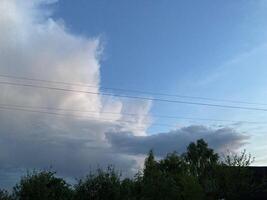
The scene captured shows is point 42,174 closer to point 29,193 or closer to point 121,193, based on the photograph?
point 29,193

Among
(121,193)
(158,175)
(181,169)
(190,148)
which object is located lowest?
(121,193)

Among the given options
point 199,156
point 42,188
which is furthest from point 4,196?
point 199,156

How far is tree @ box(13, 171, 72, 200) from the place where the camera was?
55250 millimetres

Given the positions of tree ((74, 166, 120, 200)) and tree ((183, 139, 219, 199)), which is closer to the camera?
tree ((74, 166, 120, 200))

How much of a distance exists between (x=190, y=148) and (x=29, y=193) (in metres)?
62.5

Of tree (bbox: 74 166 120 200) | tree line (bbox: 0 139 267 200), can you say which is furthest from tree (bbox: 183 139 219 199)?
tree (bbox: 74 166 120 200)

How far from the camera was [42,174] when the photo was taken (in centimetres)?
5781

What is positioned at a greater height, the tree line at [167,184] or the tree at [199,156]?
the tree at [199,156]

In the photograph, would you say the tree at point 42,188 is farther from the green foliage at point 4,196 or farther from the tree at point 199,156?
the tree at point 199,156

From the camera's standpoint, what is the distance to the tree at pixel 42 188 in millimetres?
55250

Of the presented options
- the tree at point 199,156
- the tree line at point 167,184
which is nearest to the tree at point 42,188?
the tree line at point 167,184

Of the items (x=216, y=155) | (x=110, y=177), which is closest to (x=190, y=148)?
(x=216, y=155)

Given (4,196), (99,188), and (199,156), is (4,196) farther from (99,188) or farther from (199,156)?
(199,156)

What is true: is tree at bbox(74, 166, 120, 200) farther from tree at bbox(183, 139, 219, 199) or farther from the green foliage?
tree at bbox(183, 139, 219, 199)
